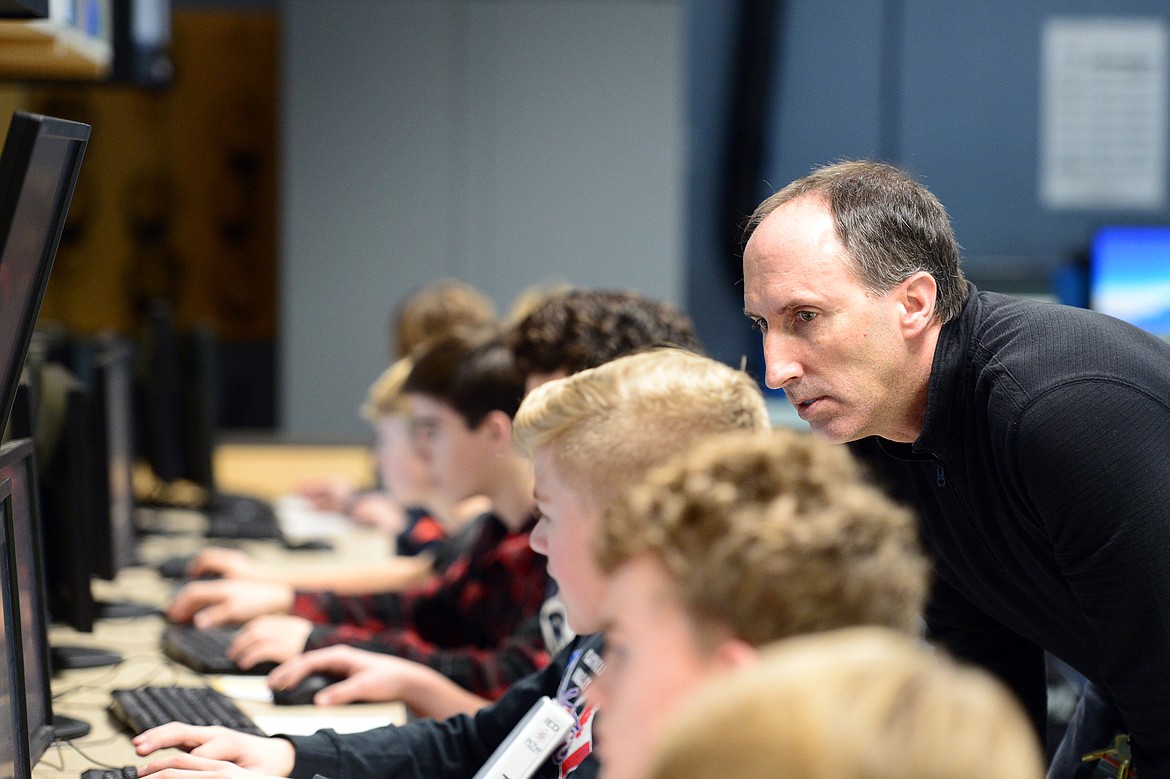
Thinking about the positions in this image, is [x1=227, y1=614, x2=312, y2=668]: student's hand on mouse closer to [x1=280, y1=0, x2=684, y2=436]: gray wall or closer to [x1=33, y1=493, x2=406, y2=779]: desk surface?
[x1=33, y1=493, x2=406, y2=779]: desk surface

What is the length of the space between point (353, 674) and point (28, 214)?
3.16 ft

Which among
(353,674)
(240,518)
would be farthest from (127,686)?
(240,518)

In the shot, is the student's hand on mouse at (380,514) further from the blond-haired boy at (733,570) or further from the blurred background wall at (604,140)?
the blond-haired boy at (733,570)

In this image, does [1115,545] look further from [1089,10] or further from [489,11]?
[1089,10]

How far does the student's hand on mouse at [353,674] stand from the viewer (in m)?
1.76

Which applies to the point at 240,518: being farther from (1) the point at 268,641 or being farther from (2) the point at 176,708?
(2) the point at 176,708

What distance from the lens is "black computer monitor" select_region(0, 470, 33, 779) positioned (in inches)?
48.0

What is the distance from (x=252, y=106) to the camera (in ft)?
19.6

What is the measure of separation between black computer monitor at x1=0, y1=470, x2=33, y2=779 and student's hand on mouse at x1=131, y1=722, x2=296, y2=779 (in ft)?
0.41

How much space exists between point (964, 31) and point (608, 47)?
1.45 meters

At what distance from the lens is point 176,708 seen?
1594 mm

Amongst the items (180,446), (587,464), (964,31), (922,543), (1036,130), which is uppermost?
(964,31)

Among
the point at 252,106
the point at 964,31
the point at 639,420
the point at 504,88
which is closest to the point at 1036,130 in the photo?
the point at 964,31

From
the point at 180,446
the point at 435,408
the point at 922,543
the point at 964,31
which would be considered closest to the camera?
the point at 922,543
